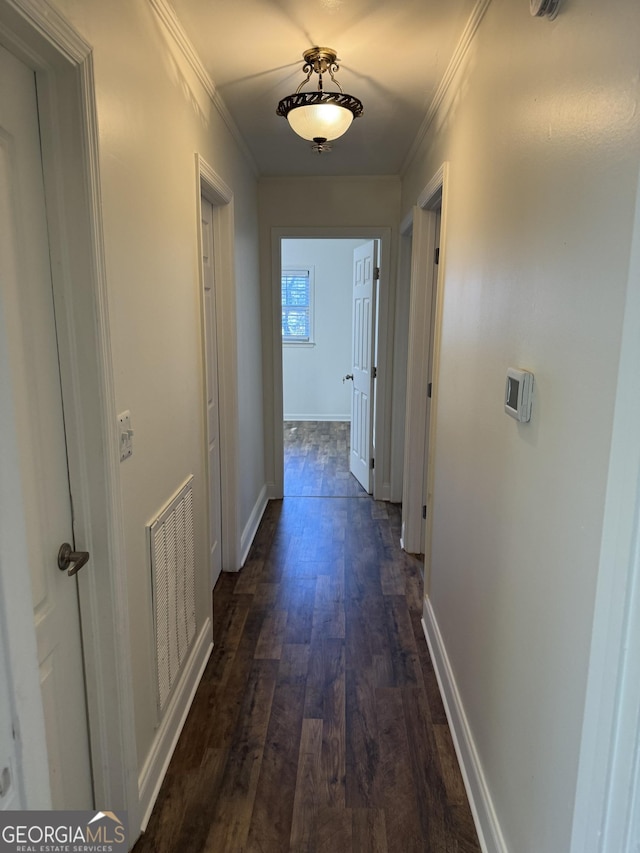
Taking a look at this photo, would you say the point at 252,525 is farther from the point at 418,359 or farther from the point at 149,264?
the point at 149,264

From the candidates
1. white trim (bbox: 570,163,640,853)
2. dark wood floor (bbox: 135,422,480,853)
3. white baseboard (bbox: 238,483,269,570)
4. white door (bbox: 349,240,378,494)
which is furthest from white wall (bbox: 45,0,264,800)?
white door (bbox: 349,240,378,494)

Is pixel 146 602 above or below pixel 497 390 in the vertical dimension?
below

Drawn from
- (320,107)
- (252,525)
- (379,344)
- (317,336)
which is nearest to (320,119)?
(320,107)

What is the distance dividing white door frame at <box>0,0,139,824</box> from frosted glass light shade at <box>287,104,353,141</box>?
102 centimetres

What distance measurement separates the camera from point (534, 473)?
1.20 metres

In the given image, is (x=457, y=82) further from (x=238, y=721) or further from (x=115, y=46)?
(x=238, y=721)

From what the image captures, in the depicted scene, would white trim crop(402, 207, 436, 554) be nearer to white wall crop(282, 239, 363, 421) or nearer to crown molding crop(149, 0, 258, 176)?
crown molding crop(149, 0, 258, 176)

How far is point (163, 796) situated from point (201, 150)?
7.90ft

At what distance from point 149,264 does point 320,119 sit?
37.0 inches

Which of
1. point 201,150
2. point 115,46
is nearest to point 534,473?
point 115,46

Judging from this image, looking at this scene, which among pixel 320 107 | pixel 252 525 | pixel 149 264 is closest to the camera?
pixel 149 264

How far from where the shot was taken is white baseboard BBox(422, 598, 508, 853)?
1.46 m

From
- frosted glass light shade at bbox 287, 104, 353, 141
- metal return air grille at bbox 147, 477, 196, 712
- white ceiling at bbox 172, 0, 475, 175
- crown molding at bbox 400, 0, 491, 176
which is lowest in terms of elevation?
metal return air grille at bbox 147, 477, 196, 712

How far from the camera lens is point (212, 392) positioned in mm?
2908
